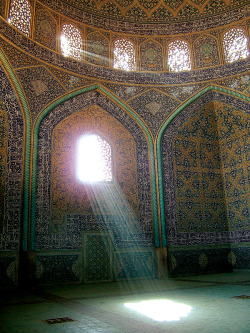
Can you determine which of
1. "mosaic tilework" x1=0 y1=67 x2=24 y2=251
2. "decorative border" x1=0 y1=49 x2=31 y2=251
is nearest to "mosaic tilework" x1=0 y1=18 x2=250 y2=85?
"decorative border" x1=0 y1=49 x2=31 y2=251

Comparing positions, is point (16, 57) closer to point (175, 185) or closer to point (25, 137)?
point (25, 137)

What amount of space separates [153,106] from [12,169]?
4484 millimetres

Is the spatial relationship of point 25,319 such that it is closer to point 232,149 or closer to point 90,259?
point 90,259

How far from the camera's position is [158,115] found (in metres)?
10.0

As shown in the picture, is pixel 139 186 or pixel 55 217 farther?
pixel 139 186

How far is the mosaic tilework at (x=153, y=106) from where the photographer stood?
32.5ft

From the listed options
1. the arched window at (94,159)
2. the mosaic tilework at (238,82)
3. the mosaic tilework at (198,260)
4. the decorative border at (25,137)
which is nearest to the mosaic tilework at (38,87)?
the decorative border at (25,137)

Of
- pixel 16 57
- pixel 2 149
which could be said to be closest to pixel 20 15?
pixel 16 57

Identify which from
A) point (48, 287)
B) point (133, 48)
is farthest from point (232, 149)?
point (48, 287)

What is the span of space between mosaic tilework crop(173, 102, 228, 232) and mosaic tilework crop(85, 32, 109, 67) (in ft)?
10.1

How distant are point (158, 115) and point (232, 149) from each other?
248 centimetres

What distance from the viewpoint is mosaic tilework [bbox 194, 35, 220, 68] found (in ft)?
34.4

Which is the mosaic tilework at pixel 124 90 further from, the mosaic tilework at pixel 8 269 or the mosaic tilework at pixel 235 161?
the mosaic tilework at pixel 8 269

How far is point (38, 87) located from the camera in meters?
8.55
